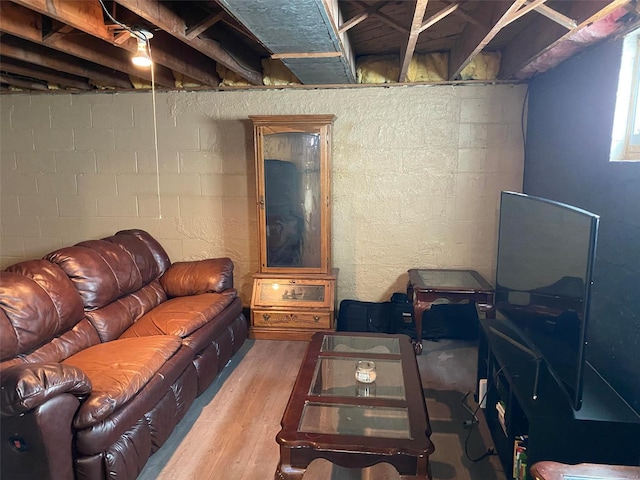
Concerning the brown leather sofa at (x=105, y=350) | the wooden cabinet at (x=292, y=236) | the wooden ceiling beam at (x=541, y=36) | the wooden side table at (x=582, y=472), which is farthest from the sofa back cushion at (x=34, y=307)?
the wooden ceiling beam at (x=541, y=36)

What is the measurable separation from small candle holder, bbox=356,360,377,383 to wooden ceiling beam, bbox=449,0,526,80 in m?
1.68

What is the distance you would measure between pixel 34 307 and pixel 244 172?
200cm

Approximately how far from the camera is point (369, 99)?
3564 mm

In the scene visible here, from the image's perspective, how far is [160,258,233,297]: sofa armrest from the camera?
3271mm

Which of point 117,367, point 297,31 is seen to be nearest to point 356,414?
point 117,367

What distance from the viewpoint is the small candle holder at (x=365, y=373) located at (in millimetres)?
2080

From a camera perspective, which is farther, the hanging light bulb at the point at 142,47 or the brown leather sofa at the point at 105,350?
the hanging light bulb at the point at 142,47

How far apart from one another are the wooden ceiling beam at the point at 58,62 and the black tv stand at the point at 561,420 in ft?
10.5

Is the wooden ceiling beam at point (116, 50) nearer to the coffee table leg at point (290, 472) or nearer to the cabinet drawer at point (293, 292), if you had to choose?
the cabinet drawer at point (293, 292)

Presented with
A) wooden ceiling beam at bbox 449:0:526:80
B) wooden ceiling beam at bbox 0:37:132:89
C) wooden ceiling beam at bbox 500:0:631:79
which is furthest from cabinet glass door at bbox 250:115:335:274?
wooden ceiling beam at bbox 500:0:631:79

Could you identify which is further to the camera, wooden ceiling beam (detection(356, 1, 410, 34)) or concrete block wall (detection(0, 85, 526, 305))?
concrete block wall (detection(0, 85, 526, 305))

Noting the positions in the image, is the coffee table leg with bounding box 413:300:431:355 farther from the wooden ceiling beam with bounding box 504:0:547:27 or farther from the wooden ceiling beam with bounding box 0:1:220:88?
the wooden ceiling beam with bounding box 0:1:220:88

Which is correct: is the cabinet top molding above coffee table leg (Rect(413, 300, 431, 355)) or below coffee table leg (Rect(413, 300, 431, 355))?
above

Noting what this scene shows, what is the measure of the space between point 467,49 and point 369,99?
0.97 metres
